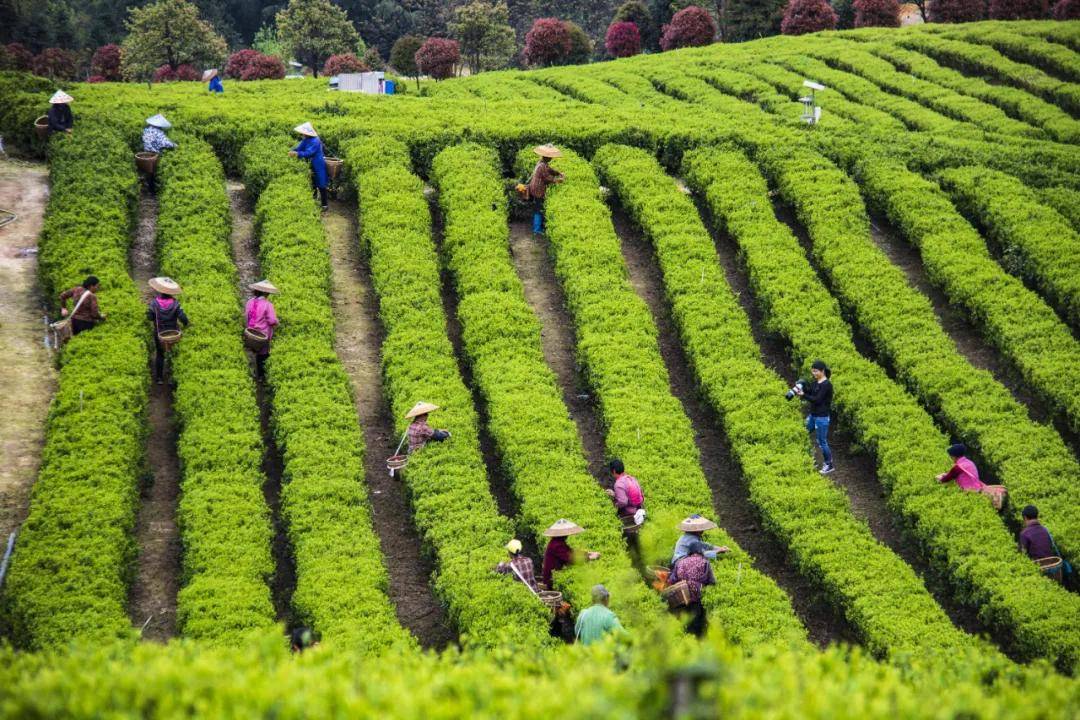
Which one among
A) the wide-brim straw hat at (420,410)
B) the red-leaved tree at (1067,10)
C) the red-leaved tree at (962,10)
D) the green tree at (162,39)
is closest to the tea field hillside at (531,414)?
the wide-brim straw hat at (420,410)

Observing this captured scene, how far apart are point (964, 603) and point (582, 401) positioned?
687 centimetres

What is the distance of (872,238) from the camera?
Result: 25.3 metres

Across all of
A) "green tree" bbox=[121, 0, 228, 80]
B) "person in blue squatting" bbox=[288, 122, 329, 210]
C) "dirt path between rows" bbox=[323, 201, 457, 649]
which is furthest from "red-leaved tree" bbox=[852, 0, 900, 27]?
"person in blue squatting" bbox=[288, 122, 329, 210]

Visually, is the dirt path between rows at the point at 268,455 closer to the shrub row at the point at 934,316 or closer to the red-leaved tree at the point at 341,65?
the shrub row at the point at 934,316

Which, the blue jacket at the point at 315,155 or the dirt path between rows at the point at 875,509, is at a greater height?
the blue jacket at the point at 315,155

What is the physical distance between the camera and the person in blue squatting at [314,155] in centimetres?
2470

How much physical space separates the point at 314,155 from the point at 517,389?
851 centimetres

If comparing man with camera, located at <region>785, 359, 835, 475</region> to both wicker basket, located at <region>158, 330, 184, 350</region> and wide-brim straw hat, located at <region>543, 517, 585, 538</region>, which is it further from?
wicker basket, located at <region>158, 330, 184, 350</region>

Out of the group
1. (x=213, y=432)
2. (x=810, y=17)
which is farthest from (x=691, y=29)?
(x=213, y=432)

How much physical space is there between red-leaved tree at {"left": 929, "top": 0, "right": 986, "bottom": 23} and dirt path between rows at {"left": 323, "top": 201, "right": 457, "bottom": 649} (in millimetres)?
32290

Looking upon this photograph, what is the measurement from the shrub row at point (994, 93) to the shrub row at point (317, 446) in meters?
21.5

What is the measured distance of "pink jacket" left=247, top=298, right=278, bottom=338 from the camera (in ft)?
63.2

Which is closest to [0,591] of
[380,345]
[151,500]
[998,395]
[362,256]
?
[151,500]

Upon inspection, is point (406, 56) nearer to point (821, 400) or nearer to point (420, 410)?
point (420, 410)
